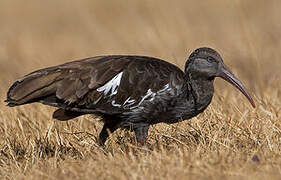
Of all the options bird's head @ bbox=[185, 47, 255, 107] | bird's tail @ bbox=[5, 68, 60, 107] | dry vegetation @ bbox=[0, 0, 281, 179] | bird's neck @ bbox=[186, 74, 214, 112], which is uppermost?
bird's tail @ bbox=[5, 68, 60, 107]

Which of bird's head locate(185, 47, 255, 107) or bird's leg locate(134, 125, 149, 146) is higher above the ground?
bird's head locate(185, 47, 255, 107)

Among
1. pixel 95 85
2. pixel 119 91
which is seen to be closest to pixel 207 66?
pixel 119 91

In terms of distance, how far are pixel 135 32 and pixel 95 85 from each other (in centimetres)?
863

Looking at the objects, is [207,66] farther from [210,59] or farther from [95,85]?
[95,85]

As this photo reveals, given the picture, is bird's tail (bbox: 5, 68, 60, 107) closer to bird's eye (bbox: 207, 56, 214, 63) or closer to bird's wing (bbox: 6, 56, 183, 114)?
bird's wing (bbox: 6, 56, 183, 114)

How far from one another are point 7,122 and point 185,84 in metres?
2.26

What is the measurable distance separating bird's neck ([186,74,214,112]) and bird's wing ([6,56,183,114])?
0.84 ft

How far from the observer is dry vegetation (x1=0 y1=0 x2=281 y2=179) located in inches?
189

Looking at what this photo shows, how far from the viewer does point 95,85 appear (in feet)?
18.3

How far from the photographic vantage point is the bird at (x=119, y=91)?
555 cm

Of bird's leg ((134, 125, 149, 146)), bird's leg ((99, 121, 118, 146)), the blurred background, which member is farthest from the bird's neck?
the blurred background

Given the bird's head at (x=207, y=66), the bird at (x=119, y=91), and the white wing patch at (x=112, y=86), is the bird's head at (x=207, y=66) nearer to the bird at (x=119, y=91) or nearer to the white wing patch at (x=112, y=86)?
the bird at (x=119, y=91)

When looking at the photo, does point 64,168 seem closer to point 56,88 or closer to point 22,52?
point 56,88

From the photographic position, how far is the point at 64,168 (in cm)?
504
